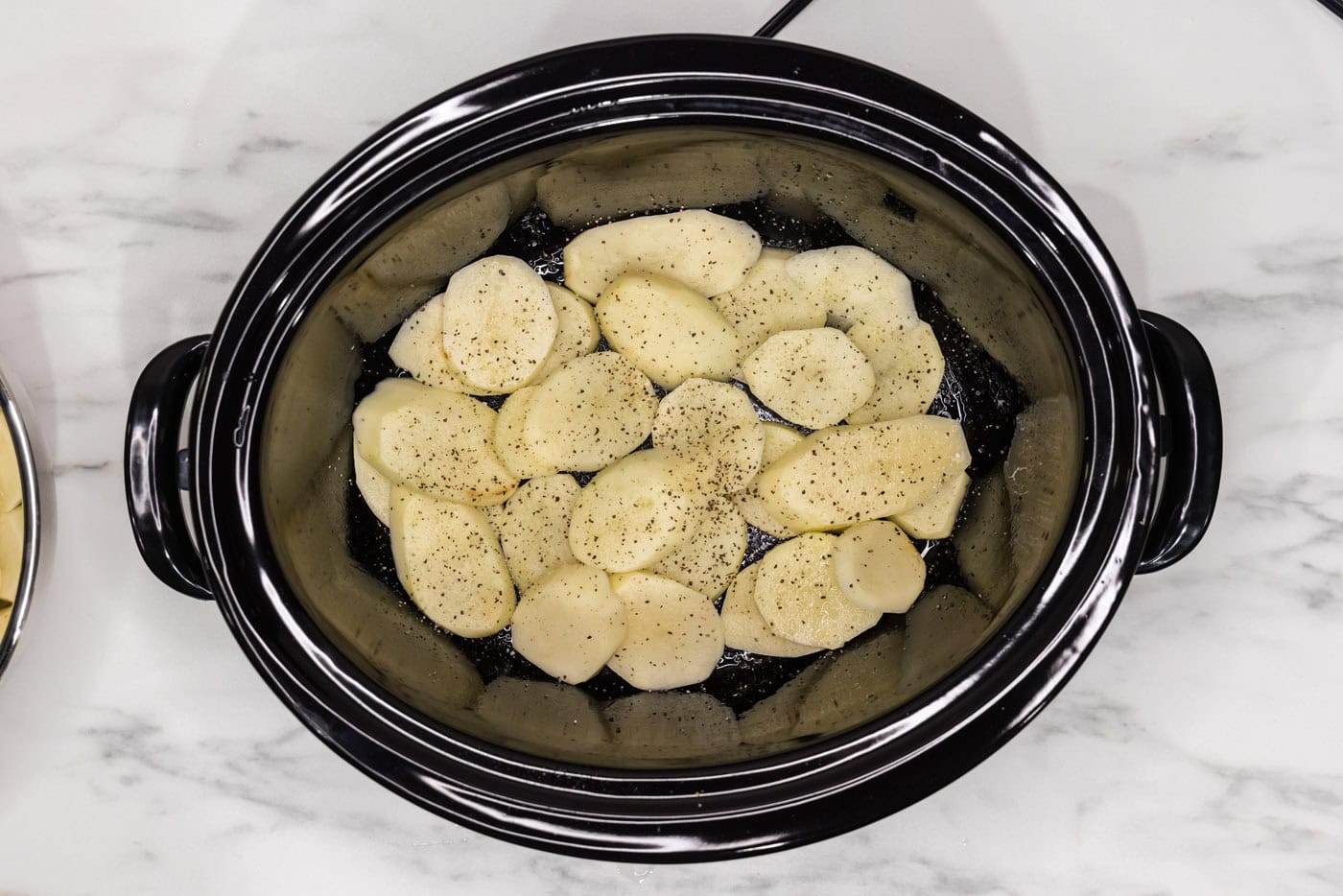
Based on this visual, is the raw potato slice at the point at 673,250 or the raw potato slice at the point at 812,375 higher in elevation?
the raw potato slice at the point at 673,250

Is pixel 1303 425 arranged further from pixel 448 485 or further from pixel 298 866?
pixel 298 866

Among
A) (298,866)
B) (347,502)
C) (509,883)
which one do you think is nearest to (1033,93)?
(347,502)

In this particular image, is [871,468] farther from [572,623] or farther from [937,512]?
[572,623]

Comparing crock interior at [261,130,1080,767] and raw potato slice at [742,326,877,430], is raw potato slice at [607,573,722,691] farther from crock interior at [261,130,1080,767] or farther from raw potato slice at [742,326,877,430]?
raw potato slice at [742,326,877,430]

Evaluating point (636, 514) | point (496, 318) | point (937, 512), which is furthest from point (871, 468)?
point (496, 318)

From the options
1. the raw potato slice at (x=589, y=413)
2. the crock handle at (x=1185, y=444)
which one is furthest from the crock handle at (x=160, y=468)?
the crock handle at (x=1185, y=444)

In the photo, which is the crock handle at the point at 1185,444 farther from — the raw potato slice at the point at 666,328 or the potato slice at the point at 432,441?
the potato slice at the point at 432,441

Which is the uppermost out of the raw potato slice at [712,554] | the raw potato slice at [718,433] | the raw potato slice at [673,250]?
the raw potato slice at [673,250]
